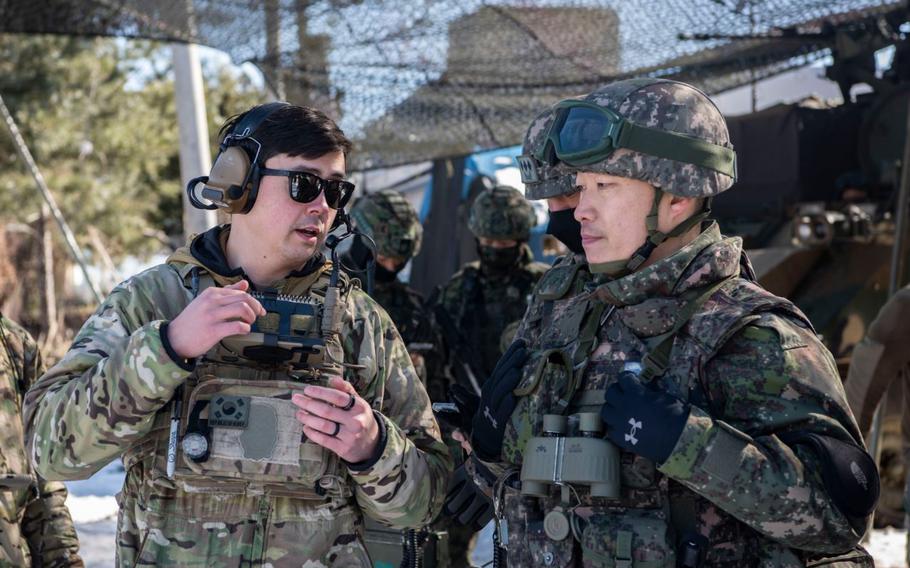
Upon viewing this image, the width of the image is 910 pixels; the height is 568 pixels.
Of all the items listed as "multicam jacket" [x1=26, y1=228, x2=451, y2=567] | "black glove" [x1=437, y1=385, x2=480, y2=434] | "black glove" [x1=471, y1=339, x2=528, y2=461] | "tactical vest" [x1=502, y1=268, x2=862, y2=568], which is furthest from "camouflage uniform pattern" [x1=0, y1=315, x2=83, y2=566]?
"tactical vest" [x1=502, y1=268, x2=862, y2=568]

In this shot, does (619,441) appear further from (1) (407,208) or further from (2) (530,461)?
(1) (407,208)

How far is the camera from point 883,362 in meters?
5.55

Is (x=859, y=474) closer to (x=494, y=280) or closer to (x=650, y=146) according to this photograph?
(x=650, y=146)

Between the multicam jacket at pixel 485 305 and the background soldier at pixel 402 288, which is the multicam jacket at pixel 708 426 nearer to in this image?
the background soldier at pixel 402 288

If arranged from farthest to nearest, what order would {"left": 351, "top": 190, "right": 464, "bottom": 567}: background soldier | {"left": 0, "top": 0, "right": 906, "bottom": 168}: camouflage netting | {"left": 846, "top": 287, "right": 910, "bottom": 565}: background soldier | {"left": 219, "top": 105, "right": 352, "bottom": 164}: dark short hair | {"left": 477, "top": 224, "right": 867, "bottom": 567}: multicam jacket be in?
{"left": 0, "top": 0, "right": 906, "bottom": 168}: camouflage netting → {"left": 351, "top": 190, "right": 464, "bottom": 567}: background soldier → {"left": 846, "top": 287, "right": 910, "bottom": 565}: background soldier → {"left": 219, "top": 105, "right": 352, "bottom": 164}: dark short hair → {"left": 477, "top": 224, "right": 867, "bottom": 567}: multicam jacket

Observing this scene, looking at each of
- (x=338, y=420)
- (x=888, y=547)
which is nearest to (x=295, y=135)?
(x=338, y=420)

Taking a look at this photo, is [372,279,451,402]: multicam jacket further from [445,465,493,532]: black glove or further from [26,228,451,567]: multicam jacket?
[26,228,451,567]: multicam jacket

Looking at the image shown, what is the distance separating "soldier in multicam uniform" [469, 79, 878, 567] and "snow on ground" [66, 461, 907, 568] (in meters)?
3.67

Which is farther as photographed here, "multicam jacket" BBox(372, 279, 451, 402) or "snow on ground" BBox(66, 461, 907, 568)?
"snow on ground" BBox(66, 461, 907, 568)

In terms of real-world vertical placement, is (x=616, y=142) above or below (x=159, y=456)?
above

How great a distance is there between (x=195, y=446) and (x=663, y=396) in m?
0.98

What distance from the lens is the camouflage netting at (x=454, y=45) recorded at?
691 centimetres

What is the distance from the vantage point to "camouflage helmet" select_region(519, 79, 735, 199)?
257 cm

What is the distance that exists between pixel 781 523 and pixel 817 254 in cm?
564
